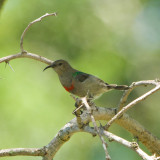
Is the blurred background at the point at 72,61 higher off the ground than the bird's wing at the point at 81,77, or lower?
higher

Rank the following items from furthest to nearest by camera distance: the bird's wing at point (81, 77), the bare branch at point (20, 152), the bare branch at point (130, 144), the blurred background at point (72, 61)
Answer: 1. the blurred background at point (72, 61)
2. the bird's wing at point (81, 77)
3. the bare branch at point (20, 152)
4. the bare branch at point (130, 144)

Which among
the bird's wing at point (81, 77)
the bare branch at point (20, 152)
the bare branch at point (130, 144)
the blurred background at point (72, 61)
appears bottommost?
the bare branch at point (130, 144)

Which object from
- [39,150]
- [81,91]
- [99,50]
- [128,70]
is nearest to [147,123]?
[128,70]

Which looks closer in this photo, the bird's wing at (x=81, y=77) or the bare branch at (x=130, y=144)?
the bare branch at (x=130, y=144)

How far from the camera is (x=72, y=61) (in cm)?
841

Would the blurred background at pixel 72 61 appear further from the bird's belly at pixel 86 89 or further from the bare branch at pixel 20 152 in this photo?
A: the bare branch at pixel 20 152

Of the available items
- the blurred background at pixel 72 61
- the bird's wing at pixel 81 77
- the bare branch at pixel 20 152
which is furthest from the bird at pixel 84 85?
the bare branch at pixel 20 152

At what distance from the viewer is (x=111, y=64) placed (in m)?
8.23

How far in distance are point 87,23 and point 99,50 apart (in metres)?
1.04

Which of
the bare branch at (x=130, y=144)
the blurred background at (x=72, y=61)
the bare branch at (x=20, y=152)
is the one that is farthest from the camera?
the blurred background at (x=72, y=61)

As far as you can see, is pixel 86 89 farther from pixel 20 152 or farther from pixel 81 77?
pixel 20 152

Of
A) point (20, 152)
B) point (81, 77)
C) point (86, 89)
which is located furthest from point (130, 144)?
point (81, 77)

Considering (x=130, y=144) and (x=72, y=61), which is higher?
(x=72, y=61)

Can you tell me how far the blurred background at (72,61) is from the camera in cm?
730
